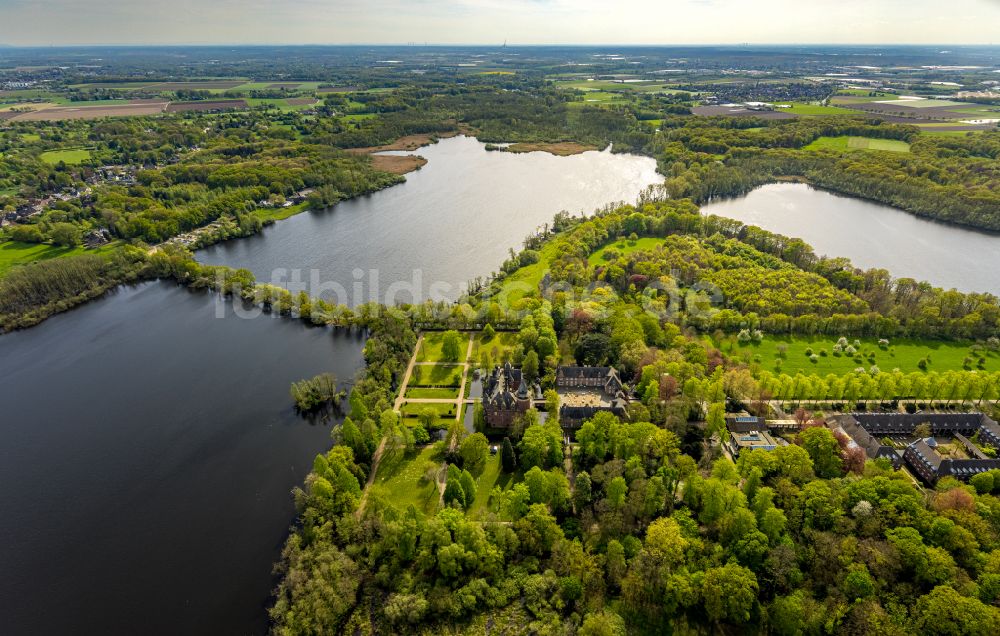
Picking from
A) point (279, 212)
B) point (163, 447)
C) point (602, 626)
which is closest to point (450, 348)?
point (163, 447)

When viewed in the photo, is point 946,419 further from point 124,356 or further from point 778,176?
point 778,176

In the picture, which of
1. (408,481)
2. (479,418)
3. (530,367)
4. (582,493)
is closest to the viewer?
(582,493)

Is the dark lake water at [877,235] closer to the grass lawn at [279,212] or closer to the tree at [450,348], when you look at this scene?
the tree at [450,348]

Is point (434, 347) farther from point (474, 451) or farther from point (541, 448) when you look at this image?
point (541, 448)

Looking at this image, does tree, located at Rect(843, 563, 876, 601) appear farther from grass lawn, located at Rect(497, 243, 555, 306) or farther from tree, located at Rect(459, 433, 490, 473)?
grass lawn, located at Rect(497, 243, 555, 306)

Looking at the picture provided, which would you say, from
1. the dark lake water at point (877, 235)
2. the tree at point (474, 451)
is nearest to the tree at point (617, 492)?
the tree at point (474, 451)

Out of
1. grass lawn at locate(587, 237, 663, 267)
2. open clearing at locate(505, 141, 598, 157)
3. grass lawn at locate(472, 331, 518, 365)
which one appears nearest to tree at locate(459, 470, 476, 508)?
grass lawn at locate(472, 331, 518, 365)
